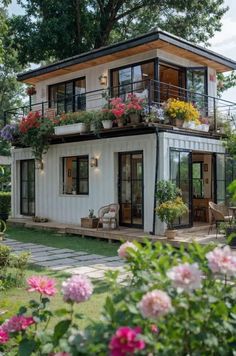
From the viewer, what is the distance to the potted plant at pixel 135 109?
11352 mm

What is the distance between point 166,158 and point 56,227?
14.7ft

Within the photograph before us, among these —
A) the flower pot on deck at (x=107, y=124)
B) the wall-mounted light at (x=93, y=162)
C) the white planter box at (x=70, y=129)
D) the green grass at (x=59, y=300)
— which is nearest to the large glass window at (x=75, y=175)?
the wall-mounted light at (x=93, y=162)

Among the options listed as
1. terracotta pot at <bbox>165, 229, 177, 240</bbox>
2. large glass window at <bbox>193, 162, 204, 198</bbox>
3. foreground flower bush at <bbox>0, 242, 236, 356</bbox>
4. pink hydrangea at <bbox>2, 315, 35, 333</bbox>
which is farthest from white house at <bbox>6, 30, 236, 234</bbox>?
foreground flower bush at <bbox>0, 242, 236, 356</bbox>

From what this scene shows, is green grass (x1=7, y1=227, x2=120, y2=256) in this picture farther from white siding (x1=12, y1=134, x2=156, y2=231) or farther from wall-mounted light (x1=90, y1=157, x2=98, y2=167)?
wall-mounted light (x1=90, y1=157, x2=98, y2=167)

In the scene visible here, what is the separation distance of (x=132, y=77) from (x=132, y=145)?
264 centimetres

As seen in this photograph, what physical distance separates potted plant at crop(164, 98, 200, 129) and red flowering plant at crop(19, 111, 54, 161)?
444cm

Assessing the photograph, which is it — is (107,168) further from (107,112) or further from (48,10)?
(48,10)

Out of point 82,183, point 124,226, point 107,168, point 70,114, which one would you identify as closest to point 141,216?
point 124,226

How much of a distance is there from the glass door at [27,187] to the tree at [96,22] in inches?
256

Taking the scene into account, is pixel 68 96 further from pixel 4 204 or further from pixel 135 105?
pixel 4 204

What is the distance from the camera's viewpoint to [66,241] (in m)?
11.7

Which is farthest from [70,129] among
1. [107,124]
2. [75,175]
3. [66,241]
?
[66,241]

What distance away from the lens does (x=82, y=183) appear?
567 inches

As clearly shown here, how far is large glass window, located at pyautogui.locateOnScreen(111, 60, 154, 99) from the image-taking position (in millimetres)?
13156
